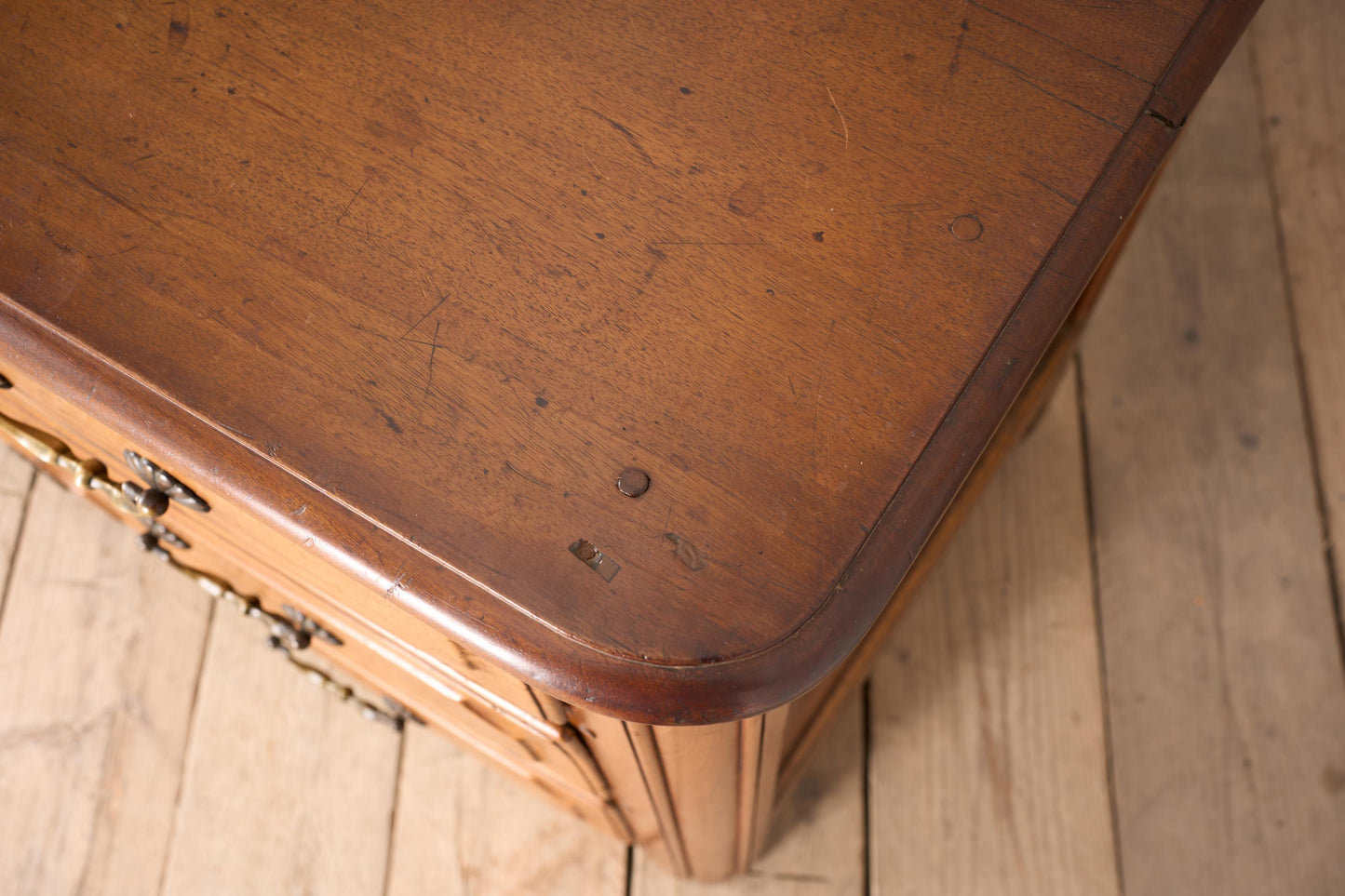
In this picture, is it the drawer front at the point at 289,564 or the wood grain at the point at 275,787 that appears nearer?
the drawer front at the point at 289,564

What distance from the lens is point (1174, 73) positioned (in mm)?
471

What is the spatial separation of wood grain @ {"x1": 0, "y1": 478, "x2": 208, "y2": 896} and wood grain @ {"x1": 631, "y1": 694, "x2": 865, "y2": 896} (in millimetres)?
506

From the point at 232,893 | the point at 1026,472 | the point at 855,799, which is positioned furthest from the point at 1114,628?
the point at 232,893

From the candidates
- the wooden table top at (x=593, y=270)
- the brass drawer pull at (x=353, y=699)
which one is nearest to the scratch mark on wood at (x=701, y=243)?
the wooden table top at (x=593, y=270)

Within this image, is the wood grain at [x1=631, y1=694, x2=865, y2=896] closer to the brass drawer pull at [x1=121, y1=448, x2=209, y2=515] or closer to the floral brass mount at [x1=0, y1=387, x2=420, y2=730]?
the floral brass mount at [x1=0, y1=387, x2=420, y2=730]

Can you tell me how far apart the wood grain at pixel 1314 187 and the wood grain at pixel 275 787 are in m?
1.03

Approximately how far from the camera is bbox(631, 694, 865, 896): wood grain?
0.94m

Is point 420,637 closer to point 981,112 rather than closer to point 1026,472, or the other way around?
point 981,112

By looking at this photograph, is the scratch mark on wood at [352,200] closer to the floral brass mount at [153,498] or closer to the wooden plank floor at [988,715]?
the floral brass mount at [153,498]

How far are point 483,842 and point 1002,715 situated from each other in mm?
535

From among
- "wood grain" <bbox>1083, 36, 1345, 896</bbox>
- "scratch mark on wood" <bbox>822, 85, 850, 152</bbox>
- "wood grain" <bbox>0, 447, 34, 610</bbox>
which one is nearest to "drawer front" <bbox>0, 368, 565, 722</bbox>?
"scratch mark on wood" <bbox>822, 85, 850, 152</bbox>

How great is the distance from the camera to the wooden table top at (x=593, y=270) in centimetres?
39

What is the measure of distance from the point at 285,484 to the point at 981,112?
14.2 inches

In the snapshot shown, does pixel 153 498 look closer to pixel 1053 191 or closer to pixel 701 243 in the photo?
pixel 701 243
